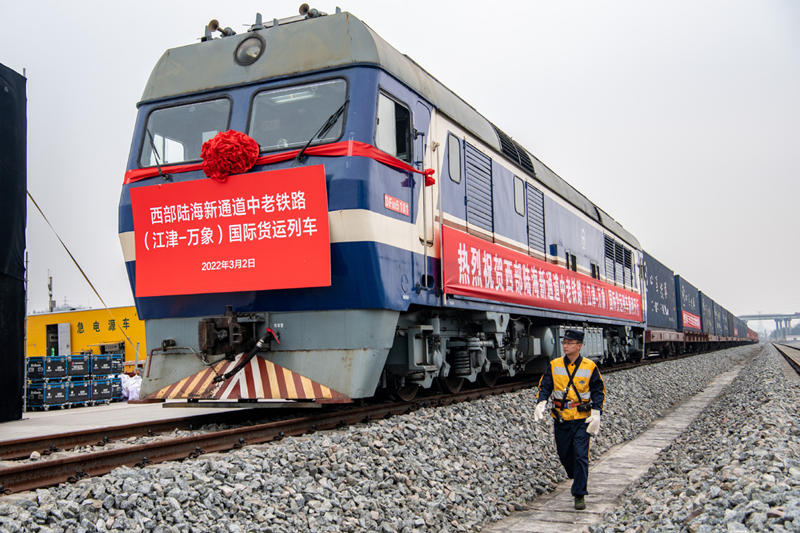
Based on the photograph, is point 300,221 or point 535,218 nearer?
point 300,221

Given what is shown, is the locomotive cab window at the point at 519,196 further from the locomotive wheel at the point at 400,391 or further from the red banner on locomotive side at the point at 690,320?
the red banner on locomotive side at the point at 690,320

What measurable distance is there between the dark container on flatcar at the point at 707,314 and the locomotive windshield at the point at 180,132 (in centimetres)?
3746

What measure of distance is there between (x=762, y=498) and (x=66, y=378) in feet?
45.5

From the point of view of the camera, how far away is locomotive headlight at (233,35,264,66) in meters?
7.37

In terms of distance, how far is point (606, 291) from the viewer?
1620 centimetres

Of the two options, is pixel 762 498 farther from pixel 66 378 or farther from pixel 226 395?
pixel 66 378

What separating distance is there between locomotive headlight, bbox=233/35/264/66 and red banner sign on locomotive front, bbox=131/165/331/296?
140 centimetres

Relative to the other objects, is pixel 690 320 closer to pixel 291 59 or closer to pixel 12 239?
pixel 12 239

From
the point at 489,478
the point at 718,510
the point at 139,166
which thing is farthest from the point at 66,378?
the point at 718,510

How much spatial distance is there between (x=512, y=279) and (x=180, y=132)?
4884 mm

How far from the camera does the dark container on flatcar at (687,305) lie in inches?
1225

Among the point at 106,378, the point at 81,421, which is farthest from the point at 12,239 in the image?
the point at 106,378

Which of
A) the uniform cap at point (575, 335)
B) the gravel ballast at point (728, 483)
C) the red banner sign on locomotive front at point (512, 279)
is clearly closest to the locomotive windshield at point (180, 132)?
the red banner sign on locomotive front at point (512, 279)

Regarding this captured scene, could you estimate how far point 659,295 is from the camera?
2623cm
